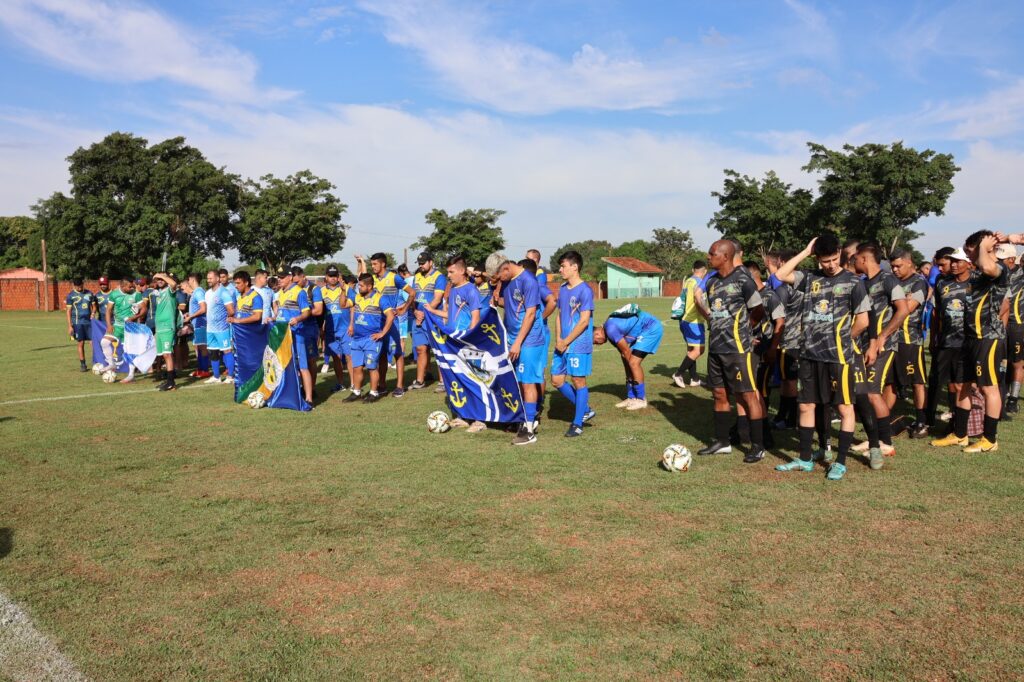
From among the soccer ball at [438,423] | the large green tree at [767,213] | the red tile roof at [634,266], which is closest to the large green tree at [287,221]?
the large green tree at [767,213]

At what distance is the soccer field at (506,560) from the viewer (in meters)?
3.53

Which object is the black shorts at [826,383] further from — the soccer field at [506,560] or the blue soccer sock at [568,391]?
the blue soccer sock at [568,391]

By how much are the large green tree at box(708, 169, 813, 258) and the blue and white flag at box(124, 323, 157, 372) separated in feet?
138

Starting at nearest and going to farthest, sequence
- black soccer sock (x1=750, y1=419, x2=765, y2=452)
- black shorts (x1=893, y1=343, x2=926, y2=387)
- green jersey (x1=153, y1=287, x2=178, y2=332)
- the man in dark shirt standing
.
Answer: the man in dark shirt standing, black soccer sock (x1=750, y1=419, x2=765, y2=452), black shorts (x1=893, y1=343, x2=926, y2=387), green jersey (x1=153, y1=287, x2=178, y2=332)

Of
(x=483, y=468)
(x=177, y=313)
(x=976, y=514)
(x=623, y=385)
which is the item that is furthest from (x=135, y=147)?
(x=976, y=514)

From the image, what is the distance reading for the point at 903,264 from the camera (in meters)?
7.83

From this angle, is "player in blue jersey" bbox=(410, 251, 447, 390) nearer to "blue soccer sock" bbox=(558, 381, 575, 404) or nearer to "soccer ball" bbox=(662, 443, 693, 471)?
"blue soccer sock" bbox=(558, 381, 575, 404)

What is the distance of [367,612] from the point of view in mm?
3992

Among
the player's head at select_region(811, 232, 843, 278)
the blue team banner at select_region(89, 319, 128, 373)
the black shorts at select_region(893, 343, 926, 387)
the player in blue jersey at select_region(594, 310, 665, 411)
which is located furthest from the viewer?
the blue team banner at select_region(89, 319, 128, 373)

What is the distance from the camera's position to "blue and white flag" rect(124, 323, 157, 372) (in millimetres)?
13734

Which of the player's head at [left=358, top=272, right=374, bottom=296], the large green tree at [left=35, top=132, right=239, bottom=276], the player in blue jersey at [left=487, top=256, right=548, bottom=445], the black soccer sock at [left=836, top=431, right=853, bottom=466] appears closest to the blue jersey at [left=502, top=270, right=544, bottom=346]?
the player in blue jersey at [left=487, top=256, right=548, bottom=445]

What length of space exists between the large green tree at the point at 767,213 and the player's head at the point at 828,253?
4393 centimetres

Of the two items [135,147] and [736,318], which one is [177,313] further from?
[135,147]

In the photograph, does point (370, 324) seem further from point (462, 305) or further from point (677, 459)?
point (677, 459)
